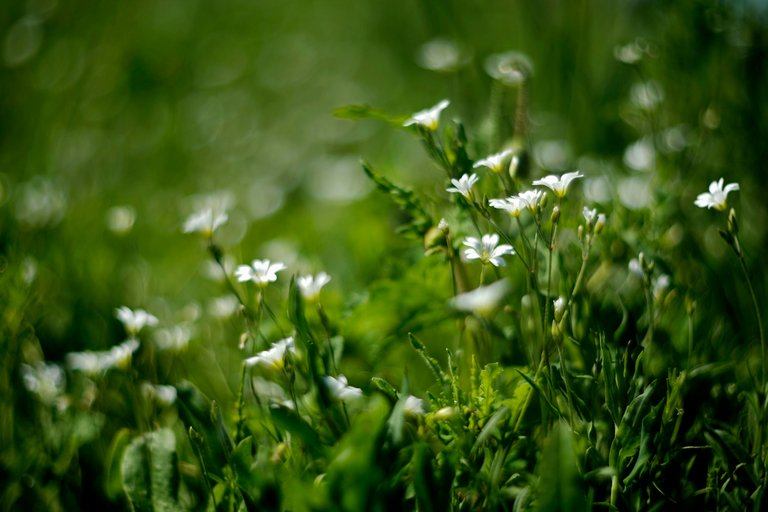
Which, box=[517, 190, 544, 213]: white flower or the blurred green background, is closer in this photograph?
box=[517, 190, 544, 213]: white flower

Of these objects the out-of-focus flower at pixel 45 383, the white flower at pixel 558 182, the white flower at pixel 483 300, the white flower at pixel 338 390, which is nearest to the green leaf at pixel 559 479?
the white flower at pixel 483 300

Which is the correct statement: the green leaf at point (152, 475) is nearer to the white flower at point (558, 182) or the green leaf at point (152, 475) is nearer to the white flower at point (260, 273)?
the white flower at point (260, 273)

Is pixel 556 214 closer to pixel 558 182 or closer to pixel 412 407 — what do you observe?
pixel 558 182

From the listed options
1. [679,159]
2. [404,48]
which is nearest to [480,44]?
[404,48]

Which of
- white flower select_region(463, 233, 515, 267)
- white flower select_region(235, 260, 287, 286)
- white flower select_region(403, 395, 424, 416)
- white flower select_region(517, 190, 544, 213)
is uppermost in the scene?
white flower select_region(517, 190, 544, 213)

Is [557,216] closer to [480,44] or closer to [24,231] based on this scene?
[24,231]

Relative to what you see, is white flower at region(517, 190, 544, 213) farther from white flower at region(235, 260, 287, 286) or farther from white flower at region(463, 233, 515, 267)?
white flower at region(235, 260, 287, 286)

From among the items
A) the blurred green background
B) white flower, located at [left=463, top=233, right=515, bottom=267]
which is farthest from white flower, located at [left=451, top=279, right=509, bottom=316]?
the blurred green background
